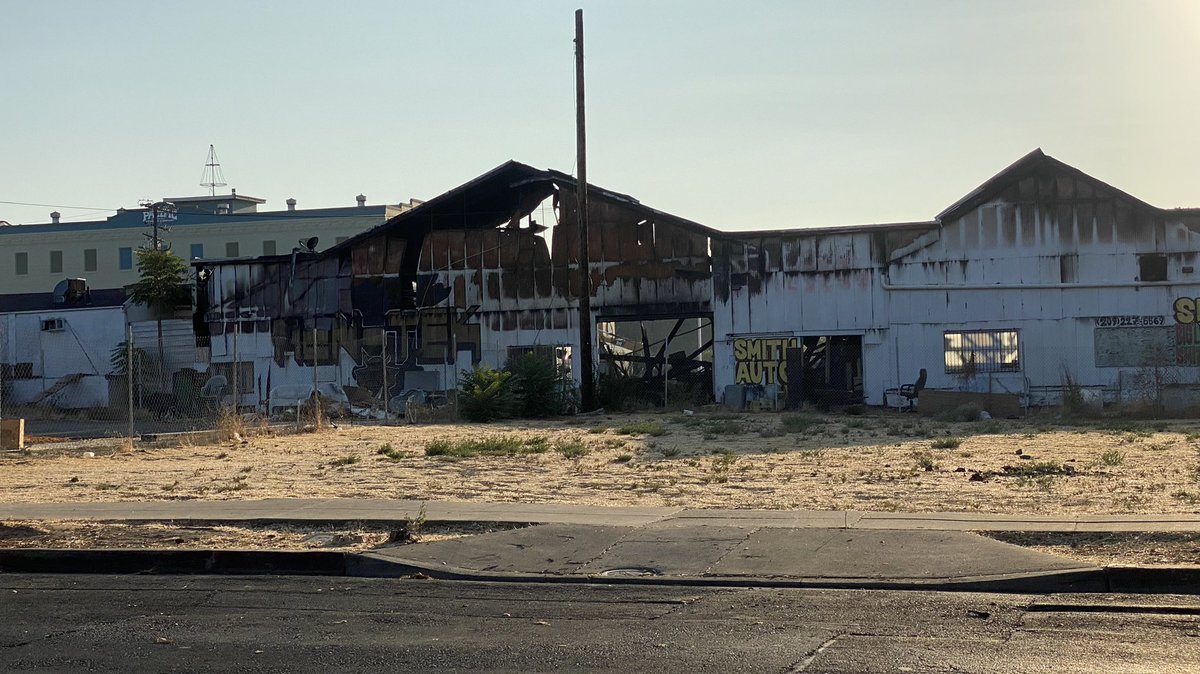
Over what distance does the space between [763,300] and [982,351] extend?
6.53 metres

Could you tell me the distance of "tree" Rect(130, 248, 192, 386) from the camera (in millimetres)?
45625

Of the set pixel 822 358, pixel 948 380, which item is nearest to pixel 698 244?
pixel 822 358

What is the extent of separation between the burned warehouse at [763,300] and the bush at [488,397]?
2355 mm

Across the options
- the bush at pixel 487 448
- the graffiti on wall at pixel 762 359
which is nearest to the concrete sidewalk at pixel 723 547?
the bush at pixel 487 448

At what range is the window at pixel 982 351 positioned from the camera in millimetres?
36062

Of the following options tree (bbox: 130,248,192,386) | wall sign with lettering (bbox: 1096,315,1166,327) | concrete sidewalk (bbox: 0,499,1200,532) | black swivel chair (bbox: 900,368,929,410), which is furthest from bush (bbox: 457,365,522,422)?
concrete sidewalk (bbox: 0,499,1200,532)

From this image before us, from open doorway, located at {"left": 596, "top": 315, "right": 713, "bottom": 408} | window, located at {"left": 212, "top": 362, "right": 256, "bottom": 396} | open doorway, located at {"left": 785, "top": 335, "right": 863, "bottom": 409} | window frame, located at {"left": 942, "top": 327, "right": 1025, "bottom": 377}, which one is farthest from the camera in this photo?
window, located at {"left": 212, "top": 362, "right": 256, "bottom": 396}

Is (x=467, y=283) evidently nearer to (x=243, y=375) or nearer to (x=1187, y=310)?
(x=243, y=375)

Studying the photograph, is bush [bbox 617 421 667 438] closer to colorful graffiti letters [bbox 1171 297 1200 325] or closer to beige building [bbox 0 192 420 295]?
colorful graffiti letters [bbox 1171 297 1200 325]

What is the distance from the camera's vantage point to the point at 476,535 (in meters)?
12.8

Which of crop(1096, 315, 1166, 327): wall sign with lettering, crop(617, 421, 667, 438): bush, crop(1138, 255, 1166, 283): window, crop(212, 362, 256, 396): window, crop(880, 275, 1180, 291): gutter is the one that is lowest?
crop(617, 421, 667, 438): bush

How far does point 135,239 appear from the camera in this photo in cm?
8750

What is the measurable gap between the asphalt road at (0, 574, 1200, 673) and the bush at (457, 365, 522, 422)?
73.1ft

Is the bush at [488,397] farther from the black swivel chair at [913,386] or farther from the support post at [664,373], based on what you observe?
the black swivel chair at [913,386]
